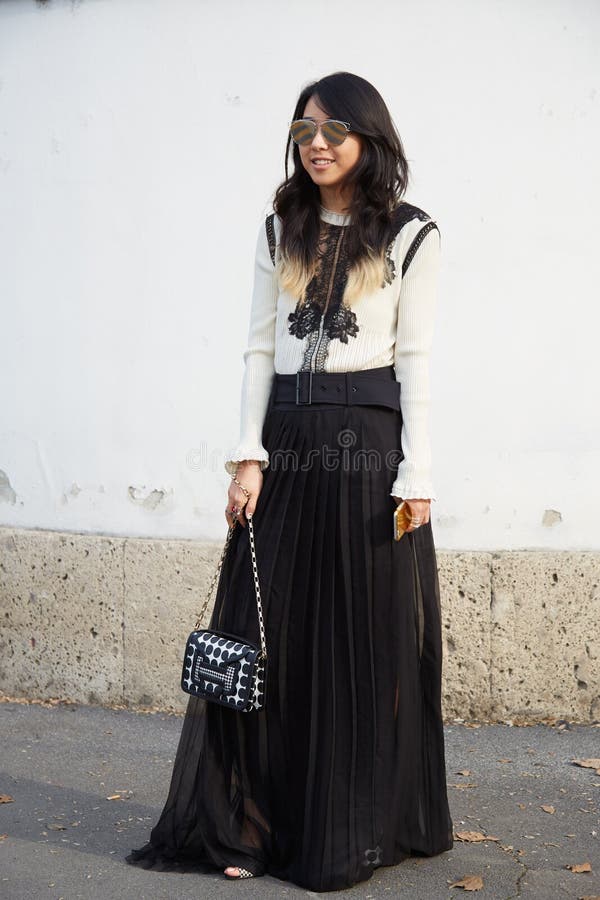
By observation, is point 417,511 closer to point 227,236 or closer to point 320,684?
point 320,684

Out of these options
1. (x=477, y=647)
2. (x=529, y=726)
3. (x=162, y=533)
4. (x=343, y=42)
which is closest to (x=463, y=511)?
(x=477, y=647)

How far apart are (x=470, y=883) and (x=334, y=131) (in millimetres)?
2143

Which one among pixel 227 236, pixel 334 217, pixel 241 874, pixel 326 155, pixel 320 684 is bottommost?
pixel 241 874

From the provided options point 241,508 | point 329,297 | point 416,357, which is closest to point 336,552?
point 241,508

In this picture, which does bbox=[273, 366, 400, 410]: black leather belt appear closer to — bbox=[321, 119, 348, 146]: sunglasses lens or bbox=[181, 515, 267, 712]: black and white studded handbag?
bbox=[181, 515, 267, 712]: black and white studded handbag

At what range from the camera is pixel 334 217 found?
3.51m

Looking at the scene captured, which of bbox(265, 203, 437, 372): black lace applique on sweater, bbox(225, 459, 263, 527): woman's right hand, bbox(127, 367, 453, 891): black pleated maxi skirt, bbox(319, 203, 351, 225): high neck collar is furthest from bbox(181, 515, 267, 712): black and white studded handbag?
bbox(319, 203, 351, 225): high neck collar

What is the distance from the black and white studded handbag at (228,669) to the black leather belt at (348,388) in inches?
20.5

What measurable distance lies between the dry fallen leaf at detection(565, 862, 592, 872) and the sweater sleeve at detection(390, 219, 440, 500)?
119cm

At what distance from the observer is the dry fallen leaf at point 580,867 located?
3.52 metres

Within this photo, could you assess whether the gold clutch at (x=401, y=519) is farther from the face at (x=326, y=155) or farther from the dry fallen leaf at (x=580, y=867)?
the dry fallen leaf at (x=580, y=867)

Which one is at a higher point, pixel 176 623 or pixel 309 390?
pixel 309 390

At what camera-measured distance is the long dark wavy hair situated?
3365 mm

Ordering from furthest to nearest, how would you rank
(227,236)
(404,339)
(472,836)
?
(227,236) < (472,836) < (404,339)
